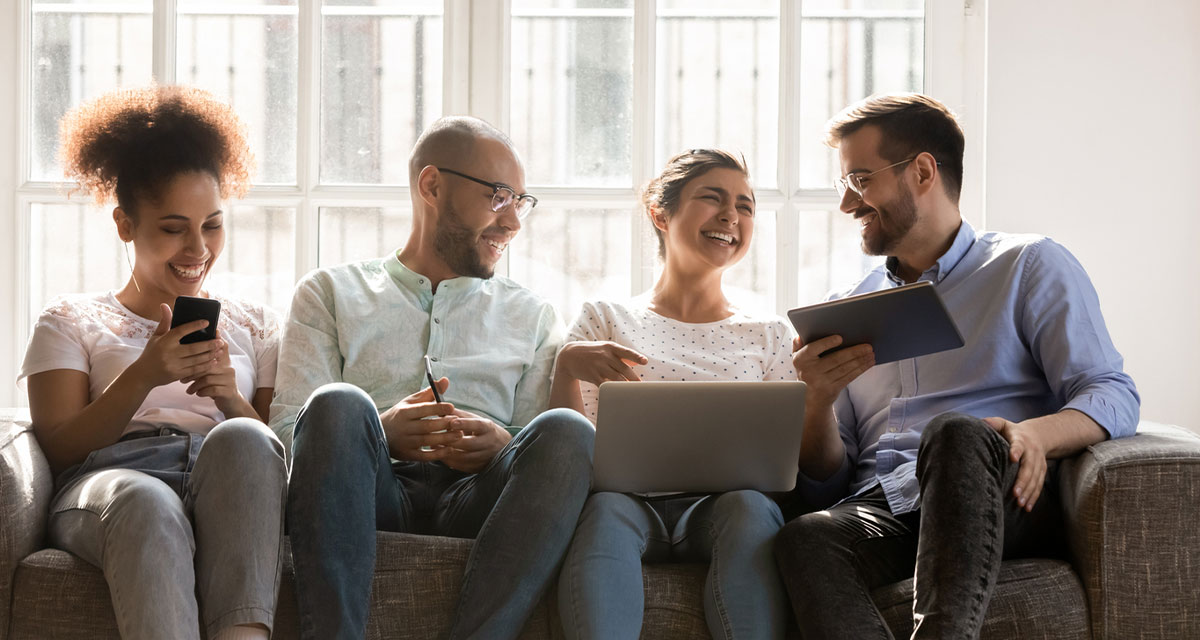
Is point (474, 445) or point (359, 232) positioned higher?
point (359, 232)

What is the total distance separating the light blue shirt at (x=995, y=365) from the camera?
1.87m

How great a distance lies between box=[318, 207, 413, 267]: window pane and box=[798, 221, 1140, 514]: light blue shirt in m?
1.33

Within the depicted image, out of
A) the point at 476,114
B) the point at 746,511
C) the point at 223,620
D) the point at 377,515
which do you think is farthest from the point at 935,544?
the point at 476,114

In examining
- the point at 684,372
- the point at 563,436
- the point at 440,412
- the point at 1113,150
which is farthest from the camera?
the point at 1113,150

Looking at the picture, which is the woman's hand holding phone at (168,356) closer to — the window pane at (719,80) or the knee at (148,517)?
the knee at (148,517)

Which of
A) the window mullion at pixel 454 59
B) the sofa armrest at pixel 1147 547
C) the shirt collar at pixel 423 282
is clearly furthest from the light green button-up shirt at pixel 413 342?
the sofa armrest at pixel 1147 547

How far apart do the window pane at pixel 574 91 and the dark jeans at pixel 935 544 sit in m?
1.34

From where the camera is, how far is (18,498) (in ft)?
5.65

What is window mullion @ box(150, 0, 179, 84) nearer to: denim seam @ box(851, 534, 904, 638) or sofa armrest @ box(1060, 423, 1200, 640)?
denim seam @ box(851, 534, 904, 638)

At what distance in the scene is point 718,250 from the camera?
236cm

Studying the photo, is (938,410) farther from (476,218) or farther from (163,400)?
(163,400)

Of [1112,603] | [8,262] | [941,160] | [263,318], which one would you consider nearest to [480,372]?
[263,318]

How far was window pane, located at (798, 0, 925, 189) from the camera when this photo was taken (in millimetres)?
2838

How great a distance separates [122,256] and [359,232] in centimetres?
63
